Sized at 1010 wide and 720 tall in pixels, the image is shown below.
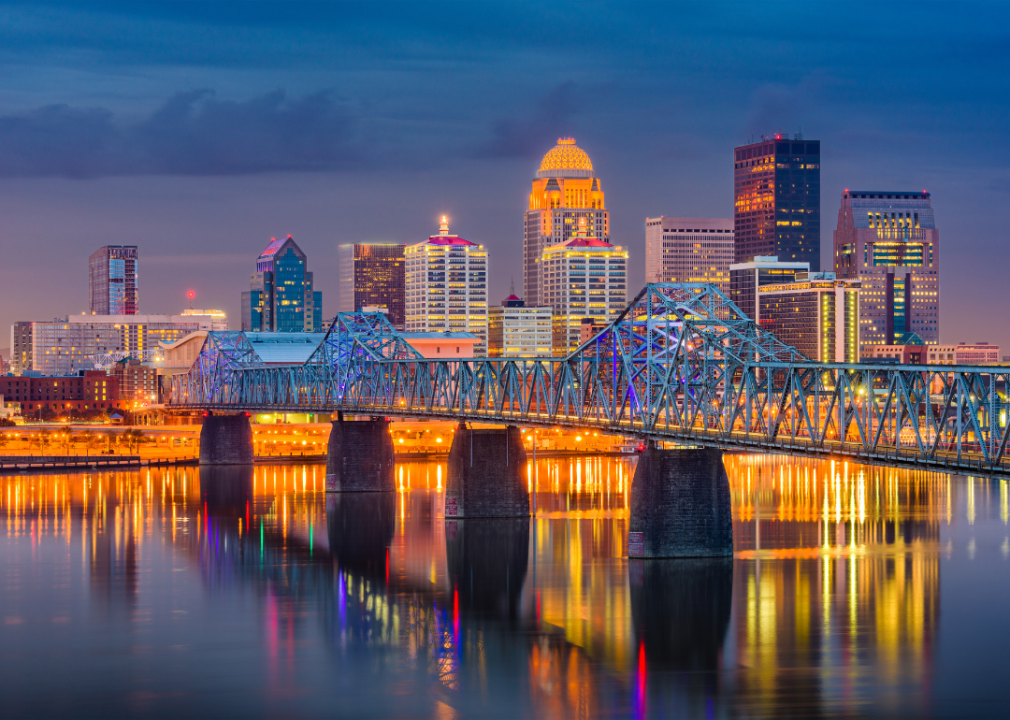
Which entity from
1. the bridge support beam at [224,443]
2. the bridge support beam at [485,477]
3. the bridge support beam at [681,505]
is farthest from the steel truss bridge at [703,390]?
the bridge support beam at [224,443]

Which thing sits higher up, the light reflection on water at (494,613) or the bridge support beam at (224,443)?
the bridge support beam at (224,443)

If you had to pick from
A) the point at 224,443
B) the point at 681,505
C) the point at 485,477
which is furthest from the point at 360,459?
the point at 681,505

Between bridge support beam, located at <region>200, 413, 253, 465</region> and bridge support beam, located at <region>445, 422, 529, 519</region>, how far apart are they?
231 ft

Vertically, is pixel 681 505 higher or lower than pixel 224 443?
higher

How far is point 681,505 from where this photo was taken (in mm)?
83812

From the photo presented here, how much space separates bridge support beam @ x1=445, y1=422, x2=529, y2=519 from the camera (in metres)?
107

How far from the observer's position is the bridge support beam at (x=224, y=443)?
174 m

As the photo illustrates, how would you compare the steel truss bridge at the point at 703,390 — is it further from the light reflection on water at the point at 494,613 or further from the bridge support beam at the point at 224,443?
the bridge support beam at the point at 224,443

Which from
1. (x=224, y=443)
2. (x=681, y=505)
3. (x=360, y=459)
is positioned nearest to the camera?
(x=681, y=505)

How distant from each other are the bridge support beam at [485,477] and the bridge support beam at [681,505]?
79.3 ft

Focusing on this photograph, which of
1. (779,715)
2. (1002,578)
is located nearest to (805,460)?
(1002,578)

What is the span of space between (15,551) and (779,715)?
56.6 m

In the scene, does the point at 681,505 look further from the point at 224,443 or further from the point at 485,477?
the point at 224,443

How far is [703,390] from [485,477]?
991 inches
